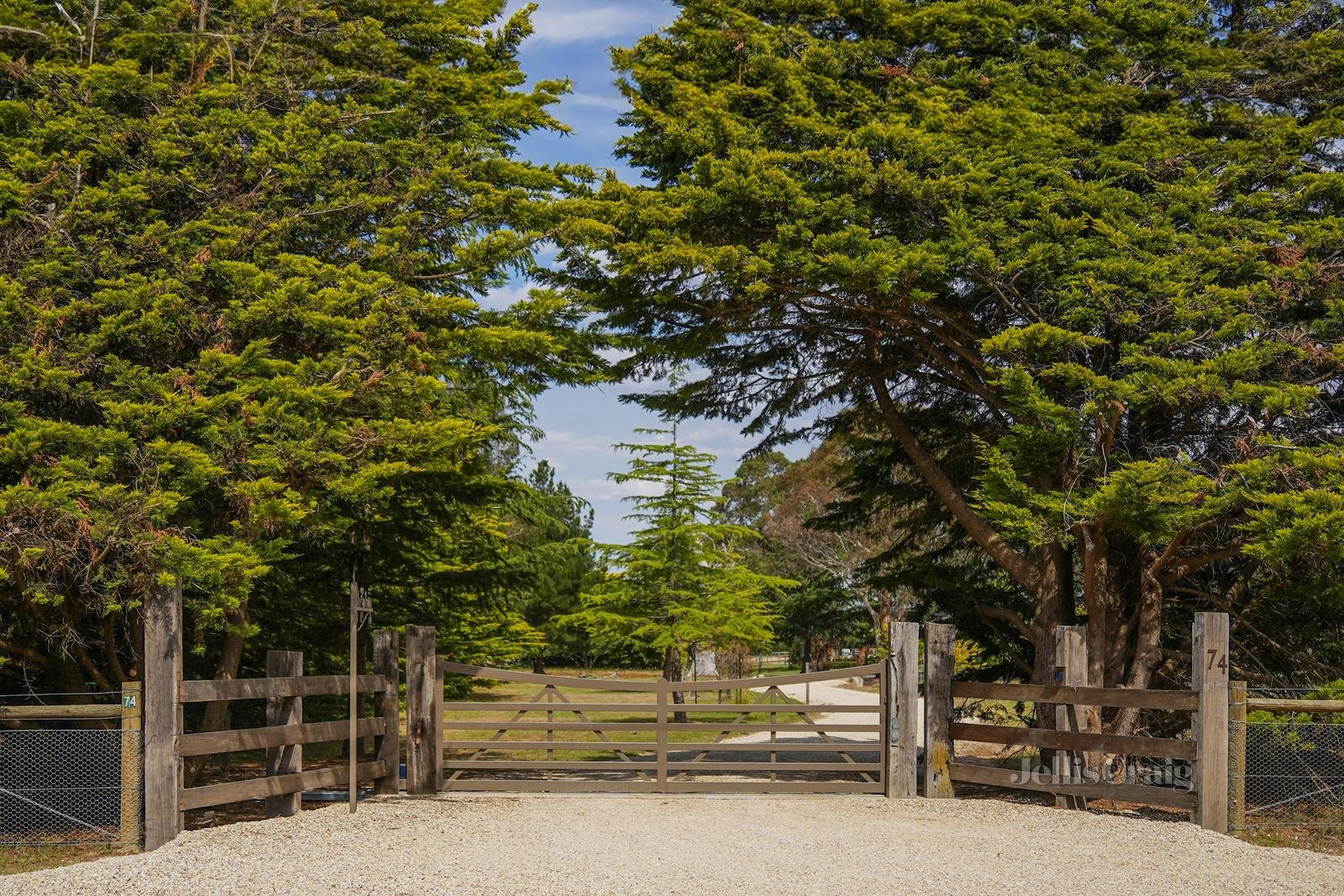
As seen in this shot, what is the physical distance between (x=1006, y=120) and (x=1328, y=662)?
8.13 meters

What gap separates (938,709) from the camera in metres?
13.5

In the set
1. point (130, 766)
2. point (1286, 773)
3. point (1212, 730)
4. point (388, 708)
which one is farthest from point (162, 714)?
point (1286, 773)

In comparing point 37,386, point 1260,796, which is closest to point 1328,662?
point 1260,796

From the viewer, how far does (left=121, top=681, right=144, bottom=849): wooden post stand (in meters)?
10.2

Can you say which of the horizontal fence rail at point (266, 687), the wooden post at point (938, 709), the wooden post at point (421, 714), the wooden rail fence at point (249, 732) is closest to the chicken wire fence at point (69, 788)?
the wooden rail fence at point (249, 732)

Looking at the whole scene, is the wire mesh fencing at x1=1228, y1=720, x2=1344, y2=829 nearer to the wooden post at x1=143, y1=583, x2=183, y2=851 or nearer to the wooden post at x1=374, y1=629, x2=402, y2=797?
the wooden post at x1=374, y1=629, x2=402, y2=797

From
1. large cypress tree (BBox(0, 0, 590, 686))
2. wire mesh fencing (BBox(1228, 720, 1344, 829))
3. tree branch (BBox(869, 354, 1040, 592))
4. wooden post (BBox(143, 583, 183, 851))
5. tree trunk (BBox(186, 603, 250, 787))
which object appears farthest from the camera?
tree branch (BBox(869, 354, 1040, 592))

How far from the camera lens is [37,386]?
11.3 meters

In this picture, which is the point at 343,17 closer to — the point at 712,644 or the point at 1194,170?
the point at 1194,170

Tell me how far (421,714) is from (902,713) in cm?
542

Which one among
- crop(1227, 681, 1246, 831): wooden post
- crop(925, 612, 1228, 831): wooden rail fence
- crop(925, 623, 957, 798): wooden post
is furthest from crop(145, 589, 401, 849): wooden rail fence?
crop(1227, 681, 1246, 831): wooden post

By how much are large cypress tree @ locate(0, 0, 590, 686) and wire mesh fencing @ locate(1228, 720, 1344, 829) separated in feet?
28.8

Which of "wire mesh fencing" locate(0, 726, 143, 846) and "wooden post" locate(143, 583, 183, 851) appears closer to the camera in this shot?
"wooden post" locate(143, 583, 183, 851)

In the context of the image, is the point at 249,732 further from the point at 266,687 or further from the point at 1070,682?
the point at 1070,682
